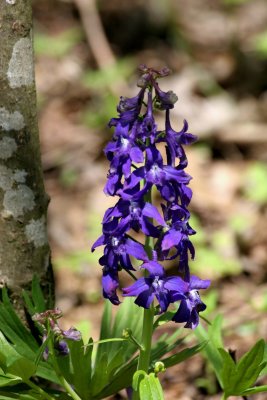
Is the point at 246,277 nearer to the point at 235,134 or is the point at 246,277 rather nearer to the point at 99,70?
the point at 235,134

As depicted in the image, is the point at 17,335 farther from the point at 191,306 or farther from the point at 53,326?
the point at 191,306

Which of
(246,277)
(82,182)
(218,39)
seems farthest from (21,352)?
(218,39)

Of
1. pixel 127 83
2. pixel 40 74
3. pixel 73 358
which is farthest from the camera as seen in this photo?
pixel 40 74

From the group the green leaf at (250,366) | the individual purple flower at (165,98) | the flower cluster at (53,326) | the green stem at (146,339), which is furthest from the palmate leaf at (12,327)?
the individual purple flower at (165,98)

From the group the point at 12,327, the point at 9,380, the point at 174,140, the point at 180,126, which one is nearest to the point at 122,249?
the point at 174,140

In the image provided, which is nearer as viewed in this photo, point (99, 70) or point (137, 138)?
point (137, 138)

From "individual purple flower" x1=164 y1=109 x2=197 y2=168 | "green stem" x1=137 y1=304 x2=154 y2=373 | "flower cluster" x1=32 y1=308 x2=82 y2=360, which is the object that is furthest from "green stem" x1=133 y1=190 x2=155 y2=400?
"individual purple flower" x1=164 y1=109 x2=197 y2=168

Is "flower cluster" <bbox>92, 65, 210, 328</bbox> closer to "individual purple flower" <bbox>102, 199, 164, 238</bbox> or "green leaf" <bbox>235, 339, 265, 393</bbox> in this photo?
"individual purple flower" <bbox>102, 199, 164, 238</bbox>

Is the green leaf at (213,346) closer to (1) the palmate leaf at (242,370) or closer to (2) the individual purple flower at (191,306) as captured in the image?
(1) the palmate leaf at (242,370)
